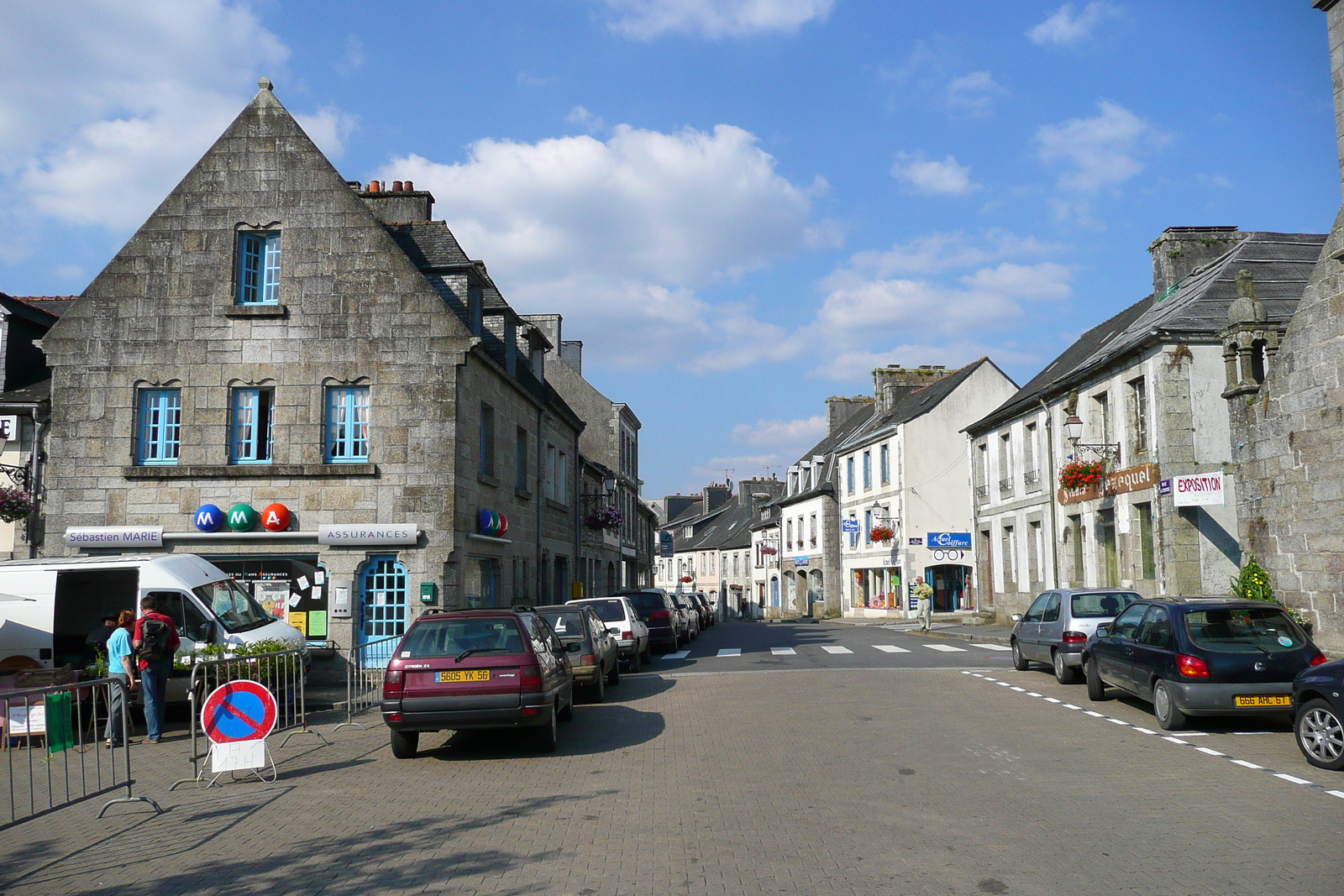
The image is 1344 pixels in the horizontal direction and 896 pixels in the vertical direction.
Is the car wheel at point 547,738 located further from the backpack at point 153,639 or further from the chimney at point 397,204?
the chimney at point 397,204

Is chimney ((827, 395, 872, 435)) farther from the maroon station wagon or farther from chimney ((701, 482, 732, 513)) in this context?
the maroon station wagon

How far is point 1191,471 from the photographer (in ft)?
73.6

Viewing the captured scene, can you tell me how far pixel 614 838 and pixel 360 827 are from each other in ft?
6.39

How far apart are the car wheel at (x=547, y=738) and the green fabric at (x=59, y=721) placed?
13.9ft

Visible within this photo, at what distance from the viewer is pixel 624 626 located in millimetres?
20000

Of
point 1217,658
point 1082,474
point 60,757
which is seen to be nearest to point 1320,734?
point 1217,658

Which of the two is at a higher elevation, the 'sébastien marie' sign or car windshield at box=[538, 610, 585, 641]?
the 'sébastien marie' sign

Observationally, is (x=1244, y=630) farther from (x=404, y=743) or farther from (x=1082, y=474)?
(x=1082, y=474)

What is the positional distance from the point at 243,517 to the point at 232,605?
3637mm

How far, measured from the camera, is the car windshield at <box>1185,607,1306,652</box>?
1100 centimetres

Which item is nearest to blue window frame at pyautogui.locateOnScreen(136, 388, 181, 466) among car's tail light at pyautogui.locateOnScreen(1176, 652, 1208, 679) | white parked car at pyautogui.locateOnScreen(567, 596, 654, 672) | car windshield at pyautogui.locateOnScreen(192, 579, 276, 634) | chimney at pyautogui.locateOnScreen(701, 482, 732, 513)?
car windshield at pyautogui.locateOnScreen(192, 579, 276, 634)

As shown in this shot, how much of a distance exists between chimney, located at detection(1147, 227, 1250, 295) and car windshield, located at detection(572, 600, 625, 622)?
58.9 ft

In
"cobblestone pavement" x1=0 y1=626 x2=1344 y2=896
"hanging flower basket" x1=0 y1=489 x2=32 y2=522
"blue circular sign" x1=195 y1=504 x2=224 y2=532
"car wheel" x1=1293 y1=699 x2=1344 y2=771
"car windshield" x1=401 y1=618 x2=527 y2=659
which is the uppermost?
"hanging flower basket" x1=0 y1=489 x2=32 y2=522

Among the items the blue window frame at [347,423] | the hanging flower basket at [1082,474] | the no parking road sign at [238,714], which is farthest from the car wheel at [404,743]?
the hanging flower basket at [1082,474]
